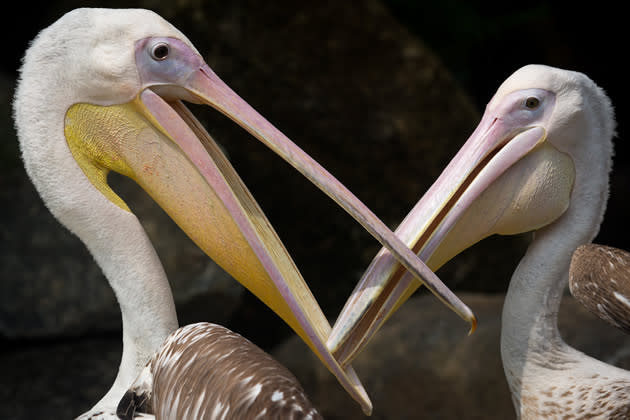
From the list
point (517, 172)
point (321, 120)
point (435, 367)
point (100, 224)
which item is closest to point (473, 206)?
point (517, 172)

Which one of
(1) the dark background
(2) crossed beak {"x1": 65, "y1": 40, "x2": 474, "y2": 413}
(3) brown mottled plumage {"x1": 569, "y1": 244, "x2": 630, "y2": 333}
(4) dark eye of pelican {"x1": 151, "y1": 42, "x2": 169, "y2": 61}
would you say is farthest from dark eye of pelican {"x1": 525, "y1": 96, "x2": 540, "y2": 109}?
(1) the dark background

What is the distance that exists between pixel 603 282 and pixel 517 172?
36 centimetres

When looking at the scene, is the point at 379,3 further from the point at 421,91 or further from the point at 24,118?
the point at 24,118

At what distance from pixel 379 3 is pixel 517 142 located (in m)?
2.39

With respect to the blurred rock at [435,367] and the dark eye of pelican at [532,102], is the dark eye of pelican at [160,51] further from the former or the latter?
the blurred rock at [435,367]

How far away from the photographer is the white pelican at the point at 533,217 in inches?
82.4

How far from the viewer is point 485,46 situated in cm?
581

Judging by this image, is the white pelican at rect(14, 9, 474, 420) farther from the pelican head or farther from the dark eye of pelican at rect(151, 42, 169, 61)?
the pelican head

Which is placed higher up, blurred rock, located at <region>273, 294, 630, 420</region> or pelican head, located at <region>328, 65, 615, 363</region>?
pelican head, located at <region>328, 65, 615, 363</region>

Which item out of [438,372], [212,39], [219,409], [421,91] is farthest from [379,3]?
[219,409]

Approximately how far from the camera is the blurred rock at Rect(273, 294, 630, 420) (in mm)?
3615

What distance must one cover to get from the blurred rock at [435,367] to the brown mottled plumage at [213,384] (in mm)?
1994

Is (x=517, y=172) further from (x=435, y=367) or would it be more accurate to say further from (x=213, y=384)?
(x=435, y=367)

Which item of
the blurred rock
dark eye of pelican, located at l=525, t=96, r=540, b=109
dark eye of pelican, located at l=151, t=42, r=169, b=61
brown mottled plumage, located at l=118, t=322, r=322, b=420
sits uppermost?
dark eye of pelican, located at l=525, t=96, r=540, b=109
